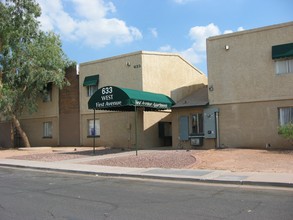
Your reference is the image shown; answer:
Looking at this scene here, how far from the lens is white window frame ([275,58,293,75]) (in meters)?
20.8

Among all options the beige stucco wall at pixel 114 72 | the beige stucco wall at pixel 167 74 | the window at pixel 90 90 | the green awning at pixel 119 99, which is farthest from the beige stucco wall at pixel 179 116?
the window at pixel 90 90

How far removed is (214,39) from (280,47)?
415 centimetres

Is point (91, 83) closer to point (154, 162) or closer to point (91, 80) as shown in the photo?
point (91, 80)

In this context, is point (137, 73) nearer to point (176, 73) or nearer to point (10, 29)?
point (176, 73)

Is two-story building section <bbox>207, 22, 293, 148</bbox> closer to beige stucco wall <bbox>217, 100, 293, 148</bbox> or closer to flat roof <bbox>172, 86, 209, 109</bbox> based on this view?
beige stucco wall <bbox>217, 100, 293, 148</bbox>

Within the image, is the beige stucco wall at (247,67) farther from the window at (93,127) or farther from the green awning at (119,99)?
the window at (93,127)

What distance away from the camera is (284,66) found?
20969 millimetres

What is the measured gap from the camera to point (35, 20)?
30.8m

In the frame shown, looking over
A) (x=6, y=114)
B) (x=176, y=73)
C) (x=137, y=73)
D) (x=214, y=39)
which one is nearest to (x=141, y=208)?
(x=214, y=39)

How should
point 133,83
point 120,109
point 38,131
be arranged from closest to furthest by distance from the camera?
point 120,109
point 133,83
point 38,131

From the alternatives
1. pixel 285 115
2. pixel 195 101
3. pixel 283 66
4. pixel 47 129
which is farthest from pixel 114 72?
pixel 285 115

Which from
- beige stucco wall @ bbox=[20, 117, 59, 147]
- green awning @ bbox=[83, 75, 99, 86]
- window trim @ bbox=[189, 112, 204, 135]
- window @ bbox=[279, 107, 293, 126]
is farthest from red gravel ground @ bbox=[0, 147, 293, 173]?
beige stucco wall @ bbox=[20, 117, 59, 147]

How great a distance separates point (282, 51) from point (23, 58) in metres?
19.4

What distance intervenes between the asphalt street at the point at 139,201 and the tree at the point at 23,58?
18.1 meters
